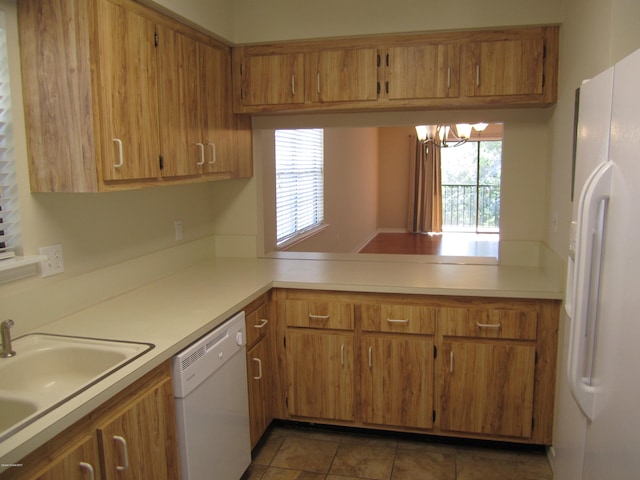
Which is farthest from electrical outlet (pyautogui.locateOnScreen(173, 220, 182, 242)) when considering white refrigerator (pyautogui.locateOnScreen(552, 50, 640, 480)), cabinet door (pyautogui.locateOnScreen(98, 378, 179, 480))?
white refrigerator (pyautogui.locateOnScreen(552, 50, 640, 480))

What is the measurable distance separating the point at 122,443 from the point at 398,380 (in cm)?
156

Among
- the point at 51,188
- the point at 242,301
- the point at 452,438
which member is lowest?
the point at 452,438

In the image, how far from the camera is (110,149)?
2037 millimetres

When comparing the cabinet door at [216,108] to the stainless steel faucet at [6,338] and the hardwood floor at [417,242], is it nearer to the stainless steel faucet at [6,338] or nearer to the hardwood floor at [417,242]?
the stainless steel faucet at [6,338]

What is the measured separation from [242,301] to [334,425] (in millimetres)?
1018

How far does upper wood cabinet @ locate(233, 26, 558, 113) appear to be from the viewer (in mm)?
2830

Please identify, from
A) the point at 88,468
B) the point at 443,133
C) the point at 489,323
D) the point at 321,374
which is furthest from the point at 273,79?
the point at 443,133

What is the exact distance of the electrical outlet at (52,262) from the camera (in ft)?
6.95

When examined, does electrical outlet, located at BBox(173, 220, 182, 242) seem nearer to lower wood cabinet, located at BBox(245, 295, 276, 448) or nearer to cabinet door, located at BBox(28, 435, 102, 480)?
lower wood cabinet, located at BBox(245, 295, 276, 448)

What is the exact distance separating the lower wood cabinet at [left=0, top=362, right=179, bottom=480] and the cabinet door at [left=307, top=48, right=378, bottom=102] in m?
1.80

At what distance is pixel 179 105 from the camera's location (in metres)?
2.56

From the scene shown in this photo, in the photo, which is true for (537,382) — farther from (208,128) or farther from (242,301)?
(208,128)

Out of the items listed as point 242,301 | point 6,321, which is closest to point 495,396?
point 242,301

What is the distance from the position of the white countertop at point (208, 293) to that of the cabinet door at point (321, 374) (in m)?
0.30
